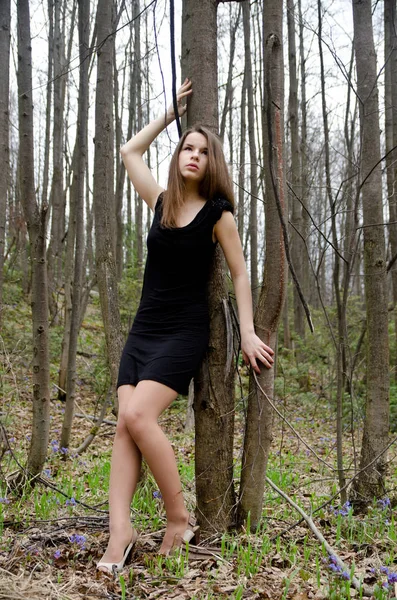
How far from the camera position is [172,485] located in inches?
106

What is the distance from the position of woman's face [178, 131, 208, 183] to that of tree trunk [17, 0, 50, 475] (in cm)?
137

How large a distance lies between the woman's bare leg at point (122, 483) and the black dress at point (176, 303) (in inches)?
8.9

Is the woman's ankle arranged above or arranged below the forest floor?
above

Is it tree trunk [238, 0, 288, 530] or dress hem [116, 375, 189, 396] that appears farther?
tree trunk [238, 0, 288, 530]

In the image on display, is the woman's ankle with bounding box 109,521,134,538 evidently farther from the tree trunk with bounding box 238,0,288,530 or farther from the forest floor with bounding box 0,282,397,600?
the tree trunk with bounding box 238,0,288,530

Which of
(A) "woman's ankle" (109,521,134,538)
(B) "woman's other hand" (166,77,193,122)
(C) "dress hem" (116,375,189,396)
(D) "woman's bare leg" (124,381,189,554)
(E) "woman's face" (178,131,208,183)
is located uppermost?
(B) "woman's other hand" (166,77,193,122)

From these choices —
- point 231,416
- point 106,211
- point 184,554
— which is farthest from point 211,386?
point 106,211

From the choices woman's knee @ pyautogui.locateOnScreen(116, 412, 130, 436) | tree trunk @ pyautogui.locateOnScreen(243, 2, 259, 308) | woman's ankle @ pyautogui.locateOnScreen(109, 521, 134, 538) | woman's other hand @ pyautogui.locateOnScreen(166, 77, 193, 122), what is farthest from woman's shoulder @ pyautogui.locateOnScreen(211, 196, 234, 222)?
tree trunk @ pyautogui.locateOnScreen(243, 2, 259, 308)

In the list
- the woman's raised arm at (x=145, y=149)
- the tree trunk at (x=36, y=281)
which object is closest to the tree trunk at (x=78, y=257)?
the tree trunk at (x=36, y=281)

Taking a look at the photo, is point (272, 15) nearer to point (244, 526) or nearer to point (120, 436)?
point (120, 436)

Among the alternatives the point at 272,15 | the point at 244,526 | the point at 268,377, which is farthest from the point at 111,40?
the point at 244,526

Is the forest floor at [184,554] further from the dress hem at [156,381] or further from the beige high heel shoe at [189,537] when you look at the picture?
the dress hem at [156,381]

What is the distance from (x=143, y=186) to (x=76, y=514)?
7.14 feet

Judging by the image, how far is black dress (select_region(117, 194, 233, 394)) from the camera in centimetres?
279
